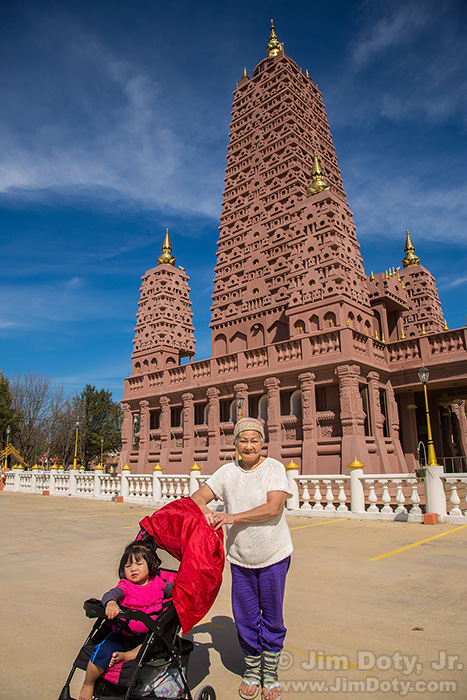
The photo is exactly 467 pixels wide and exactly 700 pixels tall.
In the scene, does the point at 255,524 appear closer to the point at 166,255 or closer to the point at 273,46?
the point at 166,255

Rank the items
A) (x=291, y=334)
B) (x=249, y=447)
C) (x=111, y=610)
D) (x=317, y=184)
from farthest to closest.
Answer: (x=317, y=184) < (x=291, y=334) < (x=249, y=447) < (x=111, y=610)

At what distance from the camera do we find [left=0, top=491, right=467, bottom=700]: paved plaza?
10.1 ft

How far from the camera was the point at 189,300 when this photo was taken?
2994cm

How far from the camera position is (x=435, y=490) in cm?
1049

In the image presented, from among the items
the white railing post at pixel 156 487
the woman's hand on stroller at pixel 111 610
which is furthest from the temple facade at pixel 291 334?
the woman's hand on stroller at pixel 111 610

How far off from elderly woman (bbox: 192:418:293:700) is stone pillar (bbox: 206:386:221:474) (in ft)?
60.4

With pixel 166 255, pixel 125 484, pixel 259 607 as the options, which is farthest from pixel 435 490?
pixel 166 255

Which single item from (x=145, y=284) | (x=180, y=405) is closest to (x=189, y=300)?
(x=145, y=284)

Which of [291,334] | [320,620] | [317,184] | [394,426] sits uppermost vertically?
[317,184]

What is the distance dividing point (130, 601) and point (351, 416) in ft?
48.1

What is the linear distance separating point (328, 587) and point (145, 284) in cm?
2605

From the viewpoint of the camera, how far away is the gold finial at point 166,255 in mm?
29531

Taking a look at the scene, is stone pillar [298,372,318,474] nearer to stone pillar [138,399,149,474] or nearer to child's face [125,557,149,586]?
stone pillar [138,399,149,474]

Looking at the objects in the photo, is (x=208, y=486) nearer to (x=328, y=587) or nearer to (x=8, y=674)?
(x=8, y=674)
